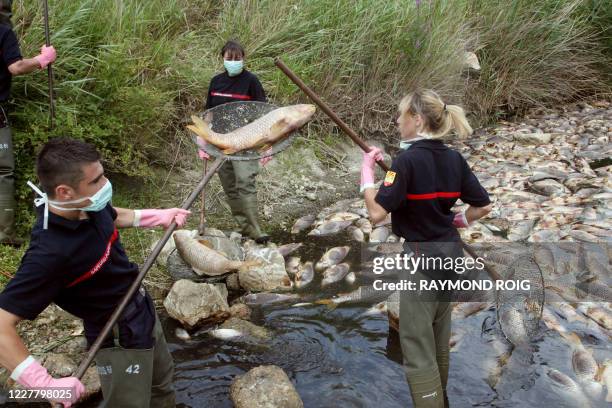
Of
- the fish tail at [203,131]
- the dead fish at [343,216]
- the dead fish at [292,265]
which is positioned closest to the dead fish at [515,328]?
the dead fish at [292,265]

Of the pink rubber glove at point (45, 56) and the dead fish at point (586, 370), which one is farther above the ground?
the pink rubber glove at point (45, 56)

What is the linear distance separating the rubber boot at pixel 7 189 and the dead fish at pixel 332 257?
2533 millimetres

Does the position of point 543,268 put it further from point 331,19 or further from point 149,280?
point 331,19

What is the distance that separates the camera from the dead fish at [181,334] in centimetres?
412

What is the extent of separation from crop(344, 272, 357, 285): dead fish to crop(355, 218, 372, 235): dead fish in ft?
2.72

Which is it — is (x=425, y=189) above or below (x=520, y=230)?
above

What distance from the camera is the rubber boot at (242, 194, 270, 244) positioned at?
5.39 m

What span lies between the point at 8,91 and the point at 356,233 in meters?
3.29

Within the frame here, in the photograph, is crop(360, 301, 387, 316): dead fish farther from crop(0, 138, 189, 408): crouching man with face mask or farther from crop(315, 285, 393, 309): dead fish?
crop(0, 138, 189, 408): crouching man with face mask

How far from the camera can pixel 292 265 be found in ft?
17.0

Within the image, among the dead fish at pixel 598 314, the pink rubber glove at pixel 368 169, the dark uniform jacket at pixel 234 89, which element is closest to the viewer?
the pink rubber glove at pixel 368 169

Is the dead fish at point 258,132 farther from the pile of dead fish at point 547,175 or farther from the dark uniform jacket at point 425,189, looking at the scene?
the pile of dead fish at point 547,175

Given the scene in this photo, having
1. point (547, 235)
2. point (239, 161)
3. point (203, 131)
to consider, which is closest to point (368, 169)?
point (203, 131)

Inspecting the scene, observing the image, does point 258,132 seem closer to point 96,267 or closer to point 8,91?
point 96,267
